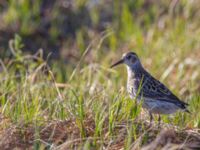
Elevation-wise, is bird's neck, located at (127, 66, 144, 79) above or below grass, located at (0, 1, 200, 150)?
above

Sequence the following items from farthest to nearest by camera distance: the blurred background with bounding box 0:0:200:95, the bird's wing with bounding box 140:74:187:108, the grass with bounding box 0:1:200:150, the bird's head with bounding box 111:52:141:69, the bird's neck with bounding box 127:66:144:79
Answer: the blurred background with bounding box 0:0:200:95
the bird's head with bounding box 111:52:141:69
the bird's neck with bounding box 127:66:144:79
the bird's wing with bounding box 140:74:187:108
the grass with bounding box 0:1:200:150

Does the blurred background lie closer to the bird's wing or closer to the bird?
the bird

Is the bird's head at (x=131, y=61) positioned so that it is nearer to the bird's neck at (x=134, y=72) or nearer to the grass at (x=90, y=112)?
the bird's neck at (x=134, y=72)

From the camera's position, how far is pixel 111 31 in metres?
12.1

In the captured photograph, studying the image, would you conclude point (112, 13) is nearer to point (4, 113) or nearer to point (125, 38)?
point (125, 38)

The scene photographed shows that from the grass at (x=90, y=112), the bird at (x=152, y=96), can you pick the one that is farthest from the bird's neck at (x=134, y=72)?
the grass at (x=90, y=112)

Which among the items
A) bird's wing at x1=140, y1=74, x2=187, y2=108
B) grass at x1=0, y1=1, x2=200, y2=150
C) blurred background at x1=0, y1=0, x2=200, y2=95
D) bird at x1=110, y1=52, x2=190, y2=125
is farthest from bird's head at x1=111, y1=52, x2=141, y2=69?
blurred background at x1=0, y1=0, x2=200, y2=95

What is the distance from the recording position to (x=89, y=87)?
954 centimetres

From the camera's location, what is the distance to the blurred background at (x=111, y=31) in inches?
474

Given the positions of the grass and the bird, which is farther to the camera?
the bird

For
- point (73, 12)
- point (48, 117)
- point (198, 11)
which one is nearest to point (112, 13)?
point (73, 12)

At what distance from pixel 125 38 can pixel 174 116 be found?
531 centimetres

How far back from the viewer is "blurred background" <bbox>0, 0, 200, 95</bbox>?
12039 mm

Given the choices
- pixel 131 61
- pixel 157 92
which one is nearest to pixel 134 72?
pixel 131 61
